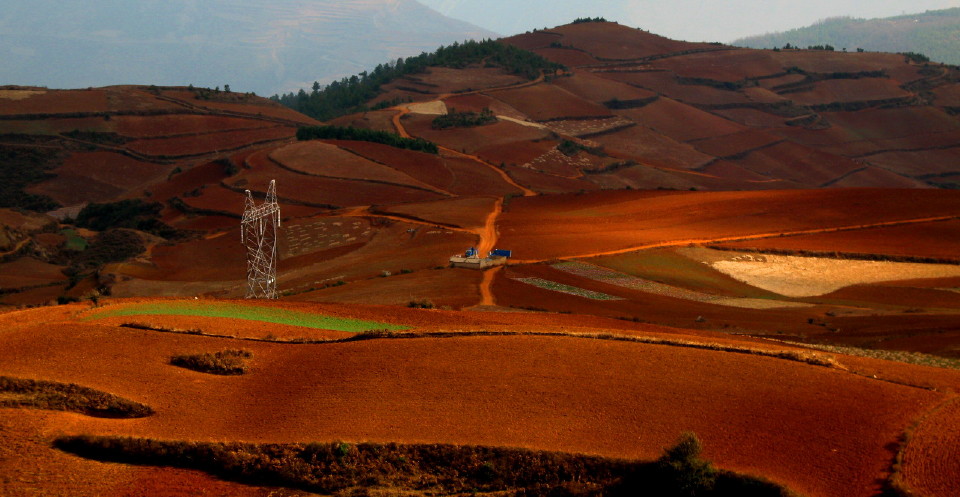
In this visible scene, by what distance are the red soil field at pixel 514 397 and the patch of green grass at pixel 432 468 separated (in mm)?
489

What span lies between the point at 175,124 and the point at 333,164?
49.8 meters

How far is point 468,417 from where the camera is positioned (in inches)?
977

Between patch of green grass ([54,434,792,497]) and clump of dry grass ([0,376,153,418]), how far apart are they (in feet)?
6.23

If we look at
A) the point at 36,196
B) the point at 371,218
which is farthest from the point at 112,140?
the point at 371,218

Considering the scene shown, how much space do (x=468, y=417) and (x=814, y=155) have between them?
161 m

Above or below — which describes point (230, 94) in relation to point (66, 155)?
above

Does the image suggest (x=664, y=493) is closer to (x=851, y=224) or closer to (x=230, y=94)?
(x=851, y=224)

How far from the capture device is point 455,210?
85.9m

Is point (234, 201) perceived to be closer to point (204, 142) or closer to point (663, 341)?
point (204, 142)

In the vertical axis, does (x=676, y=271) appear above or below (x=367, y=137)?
below

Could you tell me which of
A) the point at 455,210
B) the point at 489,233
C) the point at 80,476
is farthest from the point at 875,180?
the point at 80,476

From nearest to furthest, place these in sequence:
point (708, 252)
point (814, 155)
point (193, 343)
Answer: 1. point (193, 343)
2. point (708, 252)
3. point (814, 155)

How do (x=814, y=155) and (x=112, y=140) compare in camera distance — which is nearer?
(x=112, y=140)

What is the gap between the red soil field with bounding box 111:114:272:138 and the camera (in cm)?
14750
